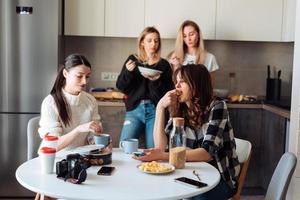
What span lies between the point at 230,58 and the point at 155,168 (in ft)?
7.84

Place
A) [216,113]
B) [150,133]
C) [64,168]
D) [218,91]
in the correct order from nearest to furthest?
1. [64,168]
2. [216,113]
3. [150,133]
4. [218,91]

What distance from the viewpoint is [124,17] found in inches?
141

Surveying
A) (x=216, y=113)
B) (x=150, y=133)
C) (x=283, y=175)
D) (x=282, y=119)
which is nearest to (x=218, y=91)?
(x=282, y=119)

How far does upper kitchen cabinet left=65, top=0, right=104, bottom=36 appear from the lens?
3.53 meters

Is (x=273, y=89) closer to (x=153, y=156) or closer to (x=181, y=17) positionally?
(x=181, y=17)

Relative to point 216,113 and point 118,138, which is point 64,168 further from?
point 118,138

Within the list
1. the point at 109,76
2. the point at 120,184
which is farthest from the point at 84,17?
the point at 120,184

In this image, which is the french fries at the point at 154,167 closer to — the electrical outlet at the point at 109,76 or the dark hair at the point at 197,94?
the dark hair at the point at 197,94

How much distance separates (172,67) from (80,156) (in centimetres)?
159

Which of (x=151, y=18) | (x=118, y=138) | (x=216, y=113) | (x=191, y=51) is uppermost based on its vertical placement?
(x=151, y=18)

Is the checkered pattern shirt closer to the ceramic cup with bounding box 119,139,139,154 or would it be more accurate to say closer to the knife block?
the ceramic cup with bounding box 119,139,139,154

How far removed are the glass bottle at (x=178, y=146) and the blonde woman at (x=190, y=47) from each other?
141cm

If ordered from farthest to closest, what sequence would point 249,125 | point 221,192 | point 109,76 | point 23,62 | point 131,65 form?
point 109,76 < point 249,125 < point 23,62 < point 131,65 < point 221,192

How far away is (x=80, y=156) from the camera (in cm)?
186
